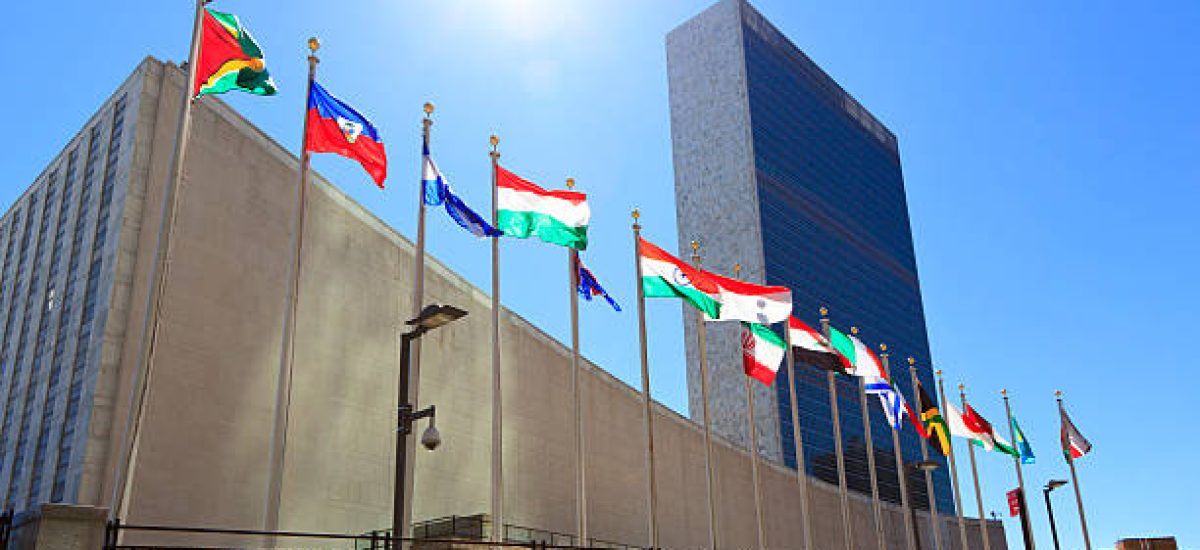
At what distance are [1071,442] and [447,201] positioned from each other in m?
31.7

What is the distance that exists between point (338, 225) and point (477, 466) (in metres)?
9.76

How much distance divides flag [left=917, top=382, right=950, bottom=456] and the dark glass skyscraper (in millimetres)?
67772

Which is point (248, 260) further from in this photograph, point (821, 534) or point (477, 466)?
point (821, 534)

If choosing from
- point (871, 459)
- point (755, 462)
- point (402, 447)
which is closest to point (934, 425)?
point (871, 459)

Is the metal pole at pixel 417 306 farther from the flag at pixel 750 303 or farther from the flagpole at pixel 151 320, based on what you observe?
the flag at pixel 750 303

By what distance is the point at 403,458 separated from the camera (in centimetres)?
1483

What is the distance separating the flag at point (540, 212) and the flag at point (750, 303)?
14.9ft

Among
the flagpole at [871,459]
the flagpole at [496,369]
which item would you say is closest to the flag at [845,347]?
the flagpole at [871,459]

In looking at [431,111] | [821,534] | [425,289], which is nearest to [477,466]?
[425,289]

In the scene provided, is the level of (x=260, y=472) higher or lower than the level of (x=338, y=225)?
lower

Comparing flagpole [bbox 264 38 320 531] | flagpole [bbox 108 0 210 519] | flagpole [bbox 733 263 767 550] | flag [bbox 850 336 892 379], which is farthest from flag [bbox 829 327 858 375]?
flagpole [bbox 108 0 210 519]

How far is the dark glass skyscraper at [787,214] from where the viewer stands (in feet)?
364

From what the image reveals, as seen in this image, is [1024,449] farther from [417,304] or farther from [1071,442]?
[417,304]

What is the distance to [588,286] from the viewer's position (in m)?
25.3
